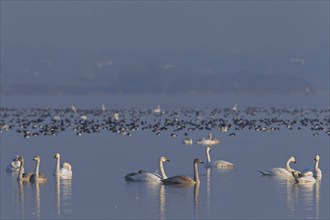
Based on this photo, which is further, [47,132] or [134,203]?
[47,132]

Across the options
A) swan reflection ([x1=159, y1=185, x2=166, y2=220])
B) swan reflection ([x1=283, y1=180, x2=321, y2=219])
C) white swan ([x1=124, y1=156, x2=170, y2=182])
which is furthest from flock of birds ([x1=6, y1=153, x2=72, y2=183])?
swan reflection ([x1=283, y1=180, x2=321, y2=219])

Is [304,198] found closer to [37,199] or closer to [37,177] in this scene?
[37,199]

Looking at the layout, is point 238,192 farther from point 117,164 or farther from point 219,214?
point 117,164

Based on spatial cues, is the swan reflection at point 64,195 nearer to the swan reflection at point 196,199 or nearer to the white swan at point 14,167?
the white swan at point 14,167

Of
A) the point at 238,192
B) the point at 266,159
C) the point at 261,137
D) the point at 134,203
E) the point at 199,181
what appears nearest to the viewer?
the point at 134,203

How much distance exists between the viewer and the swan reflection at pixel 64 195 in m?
27.0

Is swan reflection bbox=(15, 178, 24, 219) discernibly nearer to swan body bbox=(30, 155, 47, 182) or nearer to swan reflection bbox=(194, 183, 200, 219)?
swan body bbox=(30, 155, 47, 182)

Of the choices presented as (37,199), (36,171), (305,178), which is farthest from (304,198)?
(36,171)

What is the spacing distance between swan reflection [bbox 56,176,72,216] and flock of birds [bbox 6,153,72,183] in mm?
284

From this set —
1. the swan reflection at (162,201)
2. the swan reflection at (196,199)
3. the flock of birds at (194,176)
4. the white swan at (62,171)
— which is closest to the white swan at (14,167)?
the white swan at (62,171)

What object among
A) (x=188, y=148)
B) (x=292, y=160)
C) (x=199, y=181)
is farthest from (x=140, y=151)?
(x=199, y=181)

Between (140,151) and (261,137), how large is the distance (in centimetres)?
1030

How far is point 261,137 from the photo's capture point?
53.0 m

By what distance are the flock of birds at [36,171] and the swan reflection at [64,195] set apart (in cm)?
28
